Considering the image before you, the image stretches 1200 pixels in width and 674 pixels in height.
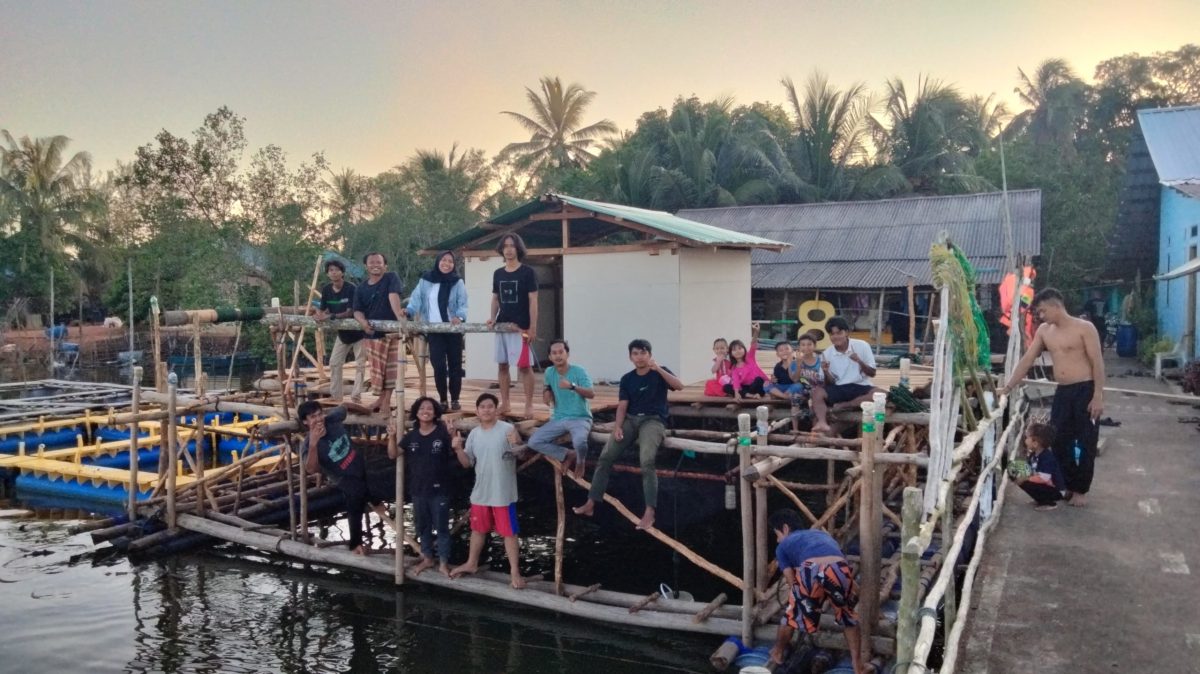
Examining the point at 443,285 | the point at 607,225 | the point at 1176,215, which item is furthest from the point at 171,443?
the point at 1176,215

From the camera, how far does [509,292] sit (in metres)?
9.23

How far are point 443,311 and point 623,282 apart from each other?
119 inches

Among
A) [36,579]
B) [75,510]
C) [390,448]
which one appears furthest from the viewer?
[75,510]

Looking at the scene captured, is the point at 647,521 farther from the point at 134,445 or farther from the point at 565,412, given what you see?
the point at 134,445

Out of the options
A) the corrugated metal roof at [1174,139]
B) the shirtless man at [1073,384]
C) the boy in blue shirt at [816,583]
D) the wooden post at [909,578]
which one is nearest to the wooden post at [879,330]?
the corrugated metal roof at [1174,139]

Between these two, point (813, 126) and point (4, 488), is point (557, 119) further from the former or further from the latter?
point (4, 488)

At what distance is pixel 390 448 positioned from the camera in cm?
909

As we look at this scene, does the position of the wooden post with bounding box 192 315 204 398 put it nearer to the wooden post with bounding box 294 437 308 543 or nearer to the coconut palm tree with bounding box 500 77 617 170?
the wooden post with bounding box 294 437 308 543

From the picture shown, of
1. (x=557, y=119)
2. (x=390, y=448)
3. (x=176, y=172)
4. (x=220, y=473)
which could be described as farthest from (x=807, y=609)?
(x=557, y=119)

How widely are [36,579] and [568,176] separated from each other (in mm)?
25122

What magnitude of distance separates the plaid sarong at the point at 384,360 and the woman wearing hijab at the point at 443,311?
40 cm

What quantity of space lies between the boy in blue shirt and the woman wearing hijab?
184 inches

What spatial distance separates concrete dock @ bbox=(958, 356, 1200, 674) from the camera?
15.1ft

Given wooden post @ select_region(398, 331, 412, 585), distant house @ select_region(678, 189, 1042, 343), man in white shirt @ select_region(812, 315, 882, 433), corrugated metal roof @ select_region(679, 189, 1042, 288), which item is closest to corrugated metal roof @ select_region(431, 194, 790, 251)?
man in white shirt @ select_region(812, 315, 882, 433)
